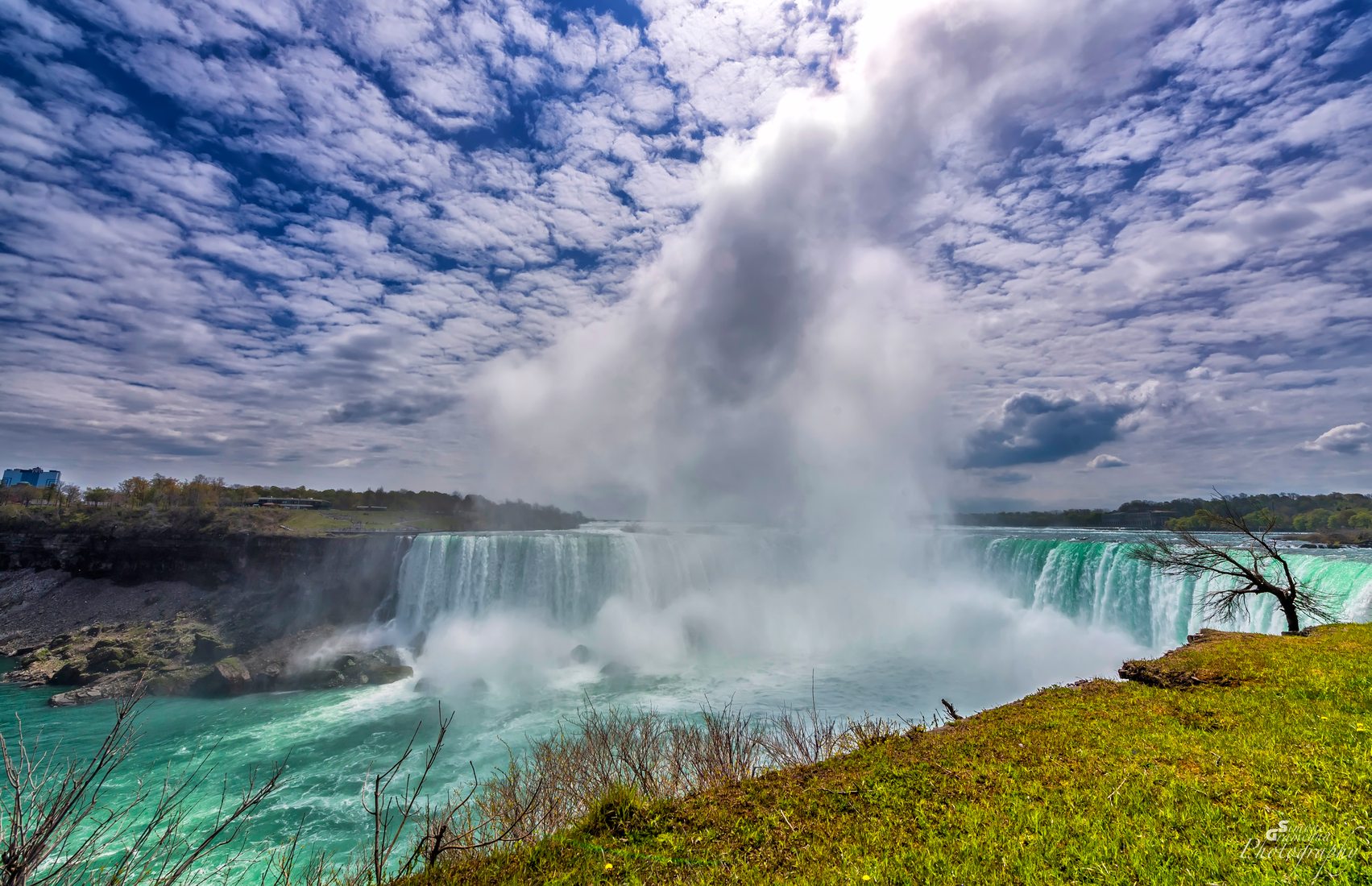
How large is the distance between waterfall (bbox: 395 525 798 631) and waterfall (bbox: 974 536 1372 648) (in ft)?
66.5

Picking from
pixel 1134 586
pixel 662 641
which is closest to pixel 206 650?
pixel 662 641

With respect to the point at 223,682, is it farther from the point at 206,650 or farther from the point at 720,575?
the point at 720,575

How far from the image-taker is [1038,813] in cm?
445

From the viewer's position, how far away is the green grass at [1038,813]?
379 cm

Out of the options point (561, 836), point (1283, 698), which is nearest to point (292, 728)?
point (561, 836)

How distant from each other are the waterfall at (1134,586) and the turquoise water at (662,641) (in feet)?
0.33

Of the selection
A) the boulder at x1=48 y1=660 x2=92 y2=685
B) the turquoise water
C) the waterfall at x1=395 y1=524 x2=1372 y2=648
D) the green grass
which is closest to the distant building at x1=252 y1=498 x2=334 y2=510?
the boulder at x1=48 y1=660 x2=92 y2=685

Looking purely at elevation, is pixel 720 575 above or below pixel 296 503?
below

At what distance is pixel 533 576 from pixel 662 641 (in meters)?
9.12

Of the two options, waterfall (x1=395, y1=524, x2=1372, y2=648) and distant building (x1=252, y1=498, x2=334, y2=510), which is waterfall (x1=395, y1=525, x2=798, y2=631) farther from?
distant building (x1=252, y1=498, x2=334, y2=510)

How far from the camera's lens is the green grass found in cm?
379

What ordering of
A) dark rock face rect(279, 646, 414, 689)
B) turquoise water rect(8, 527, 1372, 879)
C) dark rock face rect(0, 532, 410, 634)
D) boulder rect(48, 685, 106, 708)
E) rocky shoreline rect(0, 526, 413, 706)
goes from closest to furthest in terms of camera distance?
turquoise water rect(8, 527, 1372, 879)
boulder rect(48, 685, 106, 708)
dark rock face rect(279, 646, 414, 689)
rocky shoreline rect(0, 526, 413, 706)
dark rock face rect(0, 532, 410, 634)

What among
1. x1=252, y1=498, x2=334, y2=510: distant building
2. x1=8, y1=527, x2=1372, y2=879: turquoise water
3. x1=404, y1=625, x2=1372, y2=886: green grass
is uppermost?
x1=252, y1=498, x2=334, y2=510: distant building

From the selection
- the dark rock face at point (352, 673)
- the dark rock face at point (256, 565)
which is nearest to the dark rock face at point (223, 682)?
the dark rock face at point (352, 673)
